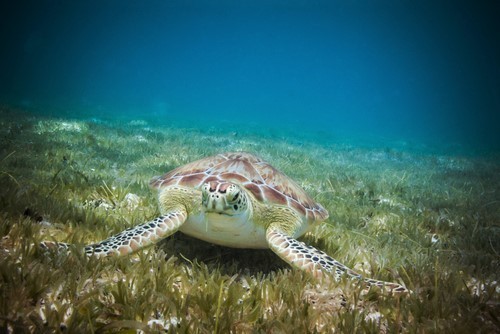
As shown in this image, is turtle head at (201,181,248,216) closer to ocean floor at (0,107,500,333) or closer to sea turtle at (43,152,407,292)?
sea turtle at (43,152,407,292)

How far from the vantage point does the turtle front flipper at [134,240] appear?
2.44 meters

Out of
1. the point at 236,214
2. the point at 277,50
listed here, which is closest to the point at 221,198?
the point at 236,214

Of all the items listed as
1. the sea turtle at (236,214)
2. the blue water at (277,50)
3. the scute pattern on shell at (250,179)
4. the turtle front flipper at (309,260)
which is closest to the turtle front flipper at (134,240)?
the sea turtle at (236,214)

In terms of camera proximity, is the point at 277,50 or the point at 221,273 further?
the point at 277,50

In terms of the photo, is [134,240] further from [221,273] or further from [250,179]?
[250,179]

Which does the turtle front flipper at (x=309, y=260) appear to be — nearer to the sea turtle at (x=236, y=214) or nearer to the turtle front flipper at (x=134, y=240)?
the sea turtle at (x=236, y=214)

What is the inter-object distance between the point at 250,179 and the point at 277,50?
184 metres

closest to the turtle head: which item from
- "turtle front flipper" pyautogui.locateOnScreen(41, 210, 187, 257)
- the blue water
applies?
"turtle front flipper" pyautogui.locateOnScreen(41, 210, 187, 257)

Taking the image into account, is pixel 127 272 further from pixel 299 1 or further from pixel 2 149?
pixel 299 1

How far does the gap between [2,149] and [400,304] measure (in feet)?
28.1

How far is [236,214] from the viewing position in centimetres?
253

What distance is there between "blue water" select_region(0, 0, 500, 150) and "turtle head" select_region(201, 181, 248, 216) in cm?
3326

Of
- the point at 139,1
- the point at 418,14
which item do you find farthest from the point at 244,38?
the point at 418,14

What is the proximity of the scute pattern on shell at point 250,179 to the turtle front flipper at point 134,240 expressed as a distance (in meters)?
0.51
